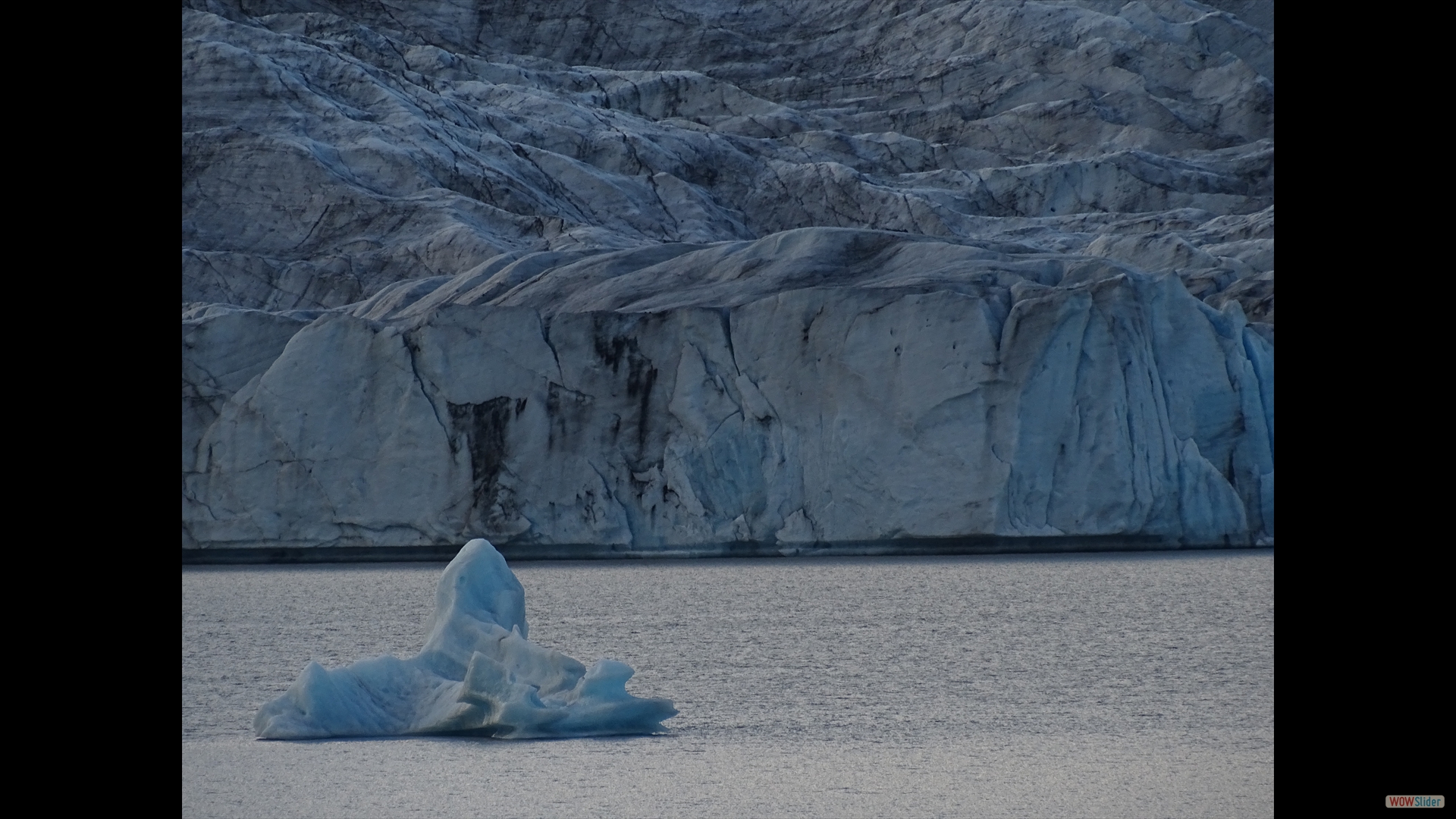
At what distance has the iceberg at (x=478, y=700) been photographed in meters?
5.79

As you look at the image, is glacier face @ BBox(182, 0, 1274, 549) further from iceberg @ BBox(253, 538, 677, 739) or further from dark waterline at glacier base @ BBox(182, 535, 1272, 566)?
iceberg @ BBox(253, 538, 677, 739)

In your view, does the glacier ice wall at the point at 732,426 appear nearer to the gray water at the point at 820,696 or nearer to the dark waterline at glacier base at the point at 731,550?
the dark waterline at glacier base at the point at 731,550

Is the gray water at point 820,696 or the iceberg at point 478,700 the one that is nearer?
the gray water at point 820,696

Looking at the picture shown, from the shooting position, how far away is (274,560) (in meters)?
15.0

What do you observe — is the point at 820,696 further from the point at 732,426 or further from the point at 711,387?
the point at 711,387

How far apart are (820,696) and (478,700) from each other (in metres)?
1.63
